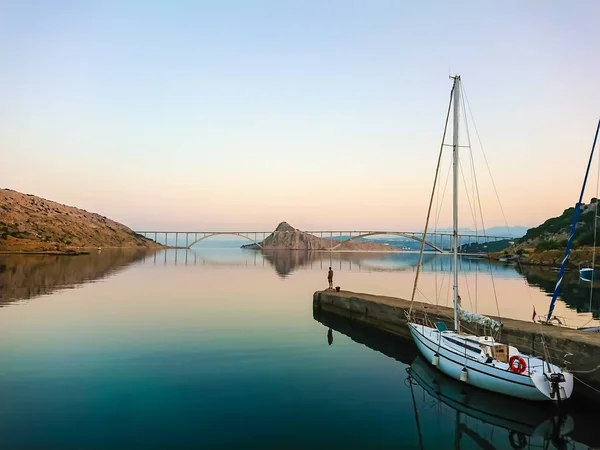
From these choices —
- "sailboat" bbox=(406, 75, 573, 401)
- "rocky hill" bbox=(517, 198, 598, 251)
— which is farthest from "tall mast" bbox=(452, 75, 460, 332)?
"rocky hill" bbox=(517, 198, 598, 251)

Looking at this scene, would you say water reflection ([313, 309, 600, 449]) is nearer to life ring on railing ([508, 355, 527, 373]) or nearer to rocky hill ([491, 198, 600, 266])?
life ring on railing ([508, 355, 527, 373])

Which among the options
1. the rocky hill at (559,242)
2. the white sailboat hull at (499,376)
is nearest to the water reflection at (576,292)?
the rocky hill at (559,242)

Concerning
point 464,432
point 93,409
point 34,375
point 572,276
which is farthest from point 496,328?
point 572,276

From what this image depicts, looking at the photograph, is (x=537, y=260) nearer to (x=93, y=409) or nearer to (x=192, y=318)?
(x=192, y=318)

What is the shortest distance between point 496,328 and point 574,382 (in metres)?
4.85

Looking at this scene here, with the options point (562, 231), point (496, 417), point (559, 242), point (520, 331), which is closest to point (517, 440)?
point (496, 417)

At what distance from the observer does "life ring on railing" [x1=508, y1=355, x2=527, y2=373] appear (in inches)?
772

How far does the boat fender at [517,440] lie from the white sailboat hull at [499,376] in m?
2.58

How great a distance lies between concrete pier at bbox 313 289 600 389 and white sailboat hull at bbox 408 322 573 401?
2.49m

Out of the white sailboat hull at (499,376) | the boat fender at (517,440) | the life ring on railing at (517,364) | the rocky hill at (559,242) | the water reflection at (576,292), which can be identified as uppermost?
the rocky hill at (559,242)

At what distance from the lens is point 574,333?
23953 millimetres

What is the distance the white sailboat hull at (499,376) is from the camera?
1881 centimetres

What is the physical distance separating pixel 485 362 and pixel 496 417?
2.79 metres

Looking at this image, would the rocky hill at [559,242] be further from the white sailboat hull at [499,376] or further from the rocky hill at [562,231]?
the white sailboat hull at [499,376]
